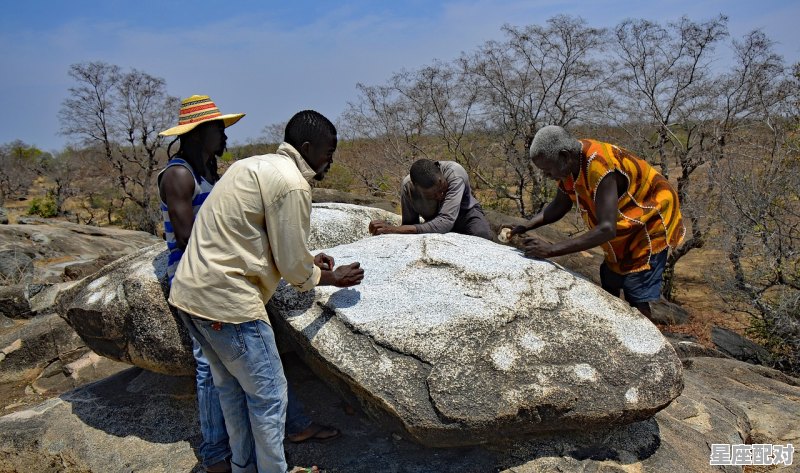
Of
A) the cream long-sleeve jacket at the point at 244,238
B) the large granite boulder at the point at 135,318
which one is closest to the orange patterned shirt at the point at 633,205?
the cream long-sleeve jacket at the point at 244,238

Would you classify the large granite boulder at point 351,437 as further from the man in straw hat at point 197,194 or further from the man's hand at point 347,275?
the man's hand at point 347,275

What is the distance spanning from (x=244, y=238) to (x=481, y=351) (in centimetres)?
111

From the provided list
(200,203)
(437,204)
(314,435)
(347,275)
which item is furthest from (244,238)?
(437,204)

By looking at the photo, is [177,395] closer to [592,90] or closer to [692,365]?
[692,365]

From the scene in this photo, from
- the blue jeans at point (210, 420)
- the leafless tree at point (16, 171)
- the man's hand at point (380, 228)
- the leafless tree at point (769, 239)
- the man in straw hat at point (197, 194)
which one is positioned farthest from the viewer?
the leafless tree at point (16, 171)

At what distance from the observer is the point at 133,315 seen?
302 cm

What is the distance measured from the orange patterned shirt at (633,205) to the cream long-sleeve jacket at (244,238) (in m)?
1.51

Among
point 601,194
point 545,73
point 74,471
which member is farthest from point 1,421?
point 545,73

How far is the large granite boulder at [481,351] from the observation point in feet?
7.99

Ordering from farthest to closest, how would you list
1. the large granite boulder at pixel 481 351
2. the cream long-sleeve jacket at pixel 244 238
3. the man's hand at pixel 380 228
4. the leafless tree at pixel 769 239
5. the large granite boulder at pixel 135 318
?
the leafless tree at pixel 769 239
the man's hand at pixel 380 228
the large granite boulder at pixel 135 318
the large granite boulder at pixel 481 351
the cream long-sleeve jacket at pixel 244 238

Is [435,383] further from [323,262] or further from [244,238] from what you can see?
[244,238]

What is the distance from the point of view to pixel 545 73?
35.1 ft

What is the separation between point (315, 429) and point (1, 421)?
1803 mm

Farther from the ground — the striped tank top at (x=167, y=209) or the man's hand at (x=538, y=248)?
the striped tank top at (x=167, y=209)
